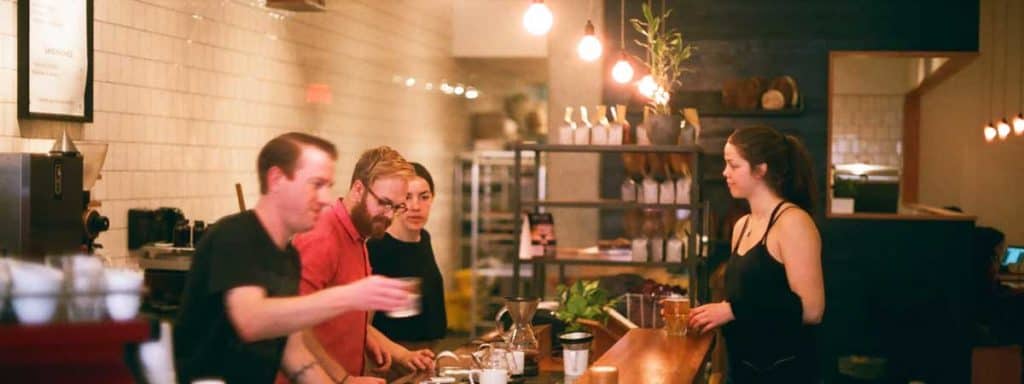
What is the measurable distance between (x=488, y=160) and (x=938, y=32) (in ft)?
13.8

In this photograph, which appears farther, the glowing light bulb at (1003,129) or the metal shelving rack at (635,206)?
the glowing light bulb at (1003,129)

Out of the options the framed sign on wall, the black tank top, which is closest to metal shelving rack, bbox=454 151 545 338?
the framed sign on wall

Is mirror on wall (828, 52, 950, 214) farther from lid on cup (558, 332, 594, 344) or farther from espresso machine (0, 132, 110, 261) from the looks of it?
espresso machine (0, 132, 110, 261)

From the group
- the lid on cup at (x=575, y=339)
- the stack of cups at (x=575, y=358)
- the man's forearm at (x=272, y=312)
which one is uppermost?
the man's forearm at (x=272, y=312)

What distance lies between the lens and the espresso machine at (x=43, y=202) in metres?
5.14

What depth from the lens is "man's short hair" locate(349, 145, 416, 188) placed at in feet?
13.9

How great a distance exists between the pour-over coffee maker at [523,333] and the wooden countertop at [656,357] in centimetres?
26

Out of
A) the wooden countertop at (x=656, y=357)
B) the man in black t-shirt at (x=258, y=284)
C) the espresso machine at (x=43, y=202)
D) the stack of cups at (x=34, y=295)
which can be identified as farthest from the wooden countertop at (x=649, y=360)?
the stack of cups at (x=34, y=295)

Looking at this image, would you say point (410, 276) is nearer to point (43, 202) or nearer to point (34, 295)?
point (43, 202)

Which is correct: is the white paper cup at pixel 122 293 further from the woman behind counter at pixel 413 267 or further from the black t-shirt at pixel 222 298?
the woman behind counter at pixel 413 267

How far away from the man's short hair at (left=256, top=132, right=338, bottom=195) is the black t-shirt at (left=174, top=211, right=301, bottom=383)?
0.39 feet

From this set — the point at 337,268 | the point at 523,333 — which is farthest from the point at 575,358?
the point at 337,268

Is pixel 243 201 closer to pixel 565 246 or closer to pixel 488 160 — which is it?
pixel 565 246

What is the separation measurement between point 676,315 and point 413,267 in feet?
3.54
